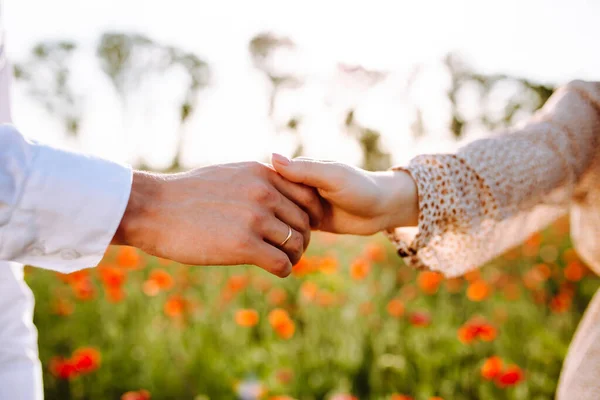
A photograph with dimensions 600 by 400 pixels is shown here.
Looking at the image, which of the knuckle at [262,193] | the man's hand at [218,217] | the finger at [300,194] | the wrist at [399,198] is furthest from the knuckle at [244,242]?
the wrist at [399,198]

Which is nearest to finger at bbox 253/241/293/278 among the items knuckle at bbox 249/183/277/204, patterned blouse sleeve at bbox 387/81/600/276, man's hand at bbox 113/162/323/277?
man's hand at bbox 113/162/323/277

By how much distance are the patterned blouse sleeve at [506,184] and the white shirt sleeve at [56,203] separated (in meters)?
0.70

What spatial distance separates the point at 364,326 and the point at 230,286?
2.23 ft

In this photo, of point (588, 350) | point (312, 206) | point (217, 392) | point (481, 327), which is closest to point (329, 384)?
point (217, 392)

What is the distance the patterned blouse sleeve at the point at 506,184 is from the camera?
1255 mm

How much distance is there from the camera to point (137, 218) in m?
0.96

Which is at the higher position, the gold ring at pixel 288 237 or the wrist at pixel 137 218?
the wrist at pixel 137 218

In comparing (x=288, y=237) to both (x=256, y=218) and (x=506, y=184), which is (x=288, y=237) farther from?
(x=506, y=184)

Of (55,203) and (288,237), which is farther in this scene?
(288,237)

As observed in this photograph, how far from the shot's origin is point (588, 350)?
1.07 m

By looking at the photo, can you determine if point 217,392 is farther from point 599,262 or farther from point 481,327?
point 599,262

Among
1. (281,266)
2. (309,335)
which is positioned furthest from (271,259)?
(309,335)

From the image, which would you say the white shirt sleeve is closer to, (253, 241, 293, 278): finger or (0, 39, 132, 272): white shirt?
(0, 39, 132, 272): white shirt

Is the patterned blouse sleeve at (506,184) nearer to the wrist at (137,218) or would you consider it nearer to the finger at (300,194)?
the finger at (300,194)
